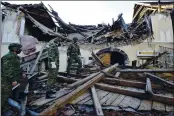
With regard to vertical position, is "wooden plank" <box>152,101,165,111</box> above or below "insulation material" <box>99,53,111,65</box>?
below

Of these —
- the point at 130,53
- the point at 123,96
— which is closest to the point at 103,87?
the point at 123,96

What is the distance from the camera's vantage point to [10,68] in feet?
12.1

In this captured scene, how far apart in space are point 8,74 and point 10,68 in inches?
4.6

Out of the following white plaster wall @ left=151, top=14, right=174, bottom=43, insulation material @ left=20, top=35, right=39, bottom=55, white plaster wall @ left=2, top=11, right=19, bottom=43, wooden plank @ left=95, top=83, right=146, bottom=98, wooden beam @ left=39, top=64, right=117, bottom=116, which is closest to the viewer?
wooden beam @ left=39, top=64, right=117, bottom=116

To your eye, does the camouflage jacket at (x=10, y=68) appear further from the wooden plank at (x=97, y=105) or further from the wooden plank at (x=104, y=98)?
the wooden plank at (x=104, y=98)

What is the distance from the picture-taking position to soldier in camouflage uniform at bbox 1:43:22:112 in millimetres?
3553

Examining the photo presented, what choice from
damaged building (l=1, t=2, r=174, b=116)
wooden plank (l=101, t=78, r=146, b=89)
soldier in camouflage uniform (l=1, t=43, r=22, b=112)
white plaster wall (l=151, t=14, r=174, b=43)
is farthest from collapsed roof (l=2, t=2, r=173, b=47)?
soldier in camouflage uniform (l=1, t=43, r=22, b=112)

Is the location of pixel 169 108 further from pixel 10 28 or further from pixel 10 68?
pixel 10 28

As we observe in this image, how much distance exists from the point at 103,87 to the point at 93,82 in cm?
25

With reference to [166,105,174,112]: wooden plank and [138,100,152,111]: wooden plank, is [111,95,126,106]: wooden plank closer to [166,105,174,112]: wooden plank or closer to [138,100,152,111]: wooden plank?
[138,100,152,111]: wooden plank

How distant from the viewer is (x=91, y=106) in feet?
11.3

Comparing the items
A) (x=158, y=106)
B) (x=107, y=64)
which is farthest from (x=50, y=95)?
(x=107, y=64)

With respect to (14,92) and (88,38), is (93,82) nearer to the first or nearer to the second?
(14,92)

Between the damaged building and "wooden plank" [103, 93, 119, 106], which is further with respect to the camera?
"wooden plank" [103, 93, 119, 106]
